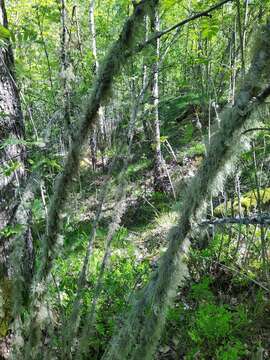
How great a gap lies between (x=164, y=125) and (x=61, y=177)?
9.92 metres

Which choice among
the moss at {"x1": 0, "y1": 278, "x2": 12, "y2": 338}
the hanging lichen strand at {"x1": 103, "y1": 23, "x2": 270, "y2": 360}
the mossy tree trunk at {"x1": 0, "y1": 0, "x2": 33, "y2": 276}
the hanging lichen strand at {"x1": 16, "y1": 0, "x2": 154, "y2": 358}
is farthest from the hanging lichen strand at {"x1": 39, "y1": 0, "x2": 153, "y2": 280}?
the moss at {"x1": 0, "y1": 278, "x2": 12, "y2": 338}

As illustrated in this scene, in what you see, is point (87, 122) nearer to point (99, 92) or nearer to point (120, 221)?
point (99, 92)

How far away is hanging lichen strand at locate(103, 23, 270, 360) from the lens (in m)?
0.85

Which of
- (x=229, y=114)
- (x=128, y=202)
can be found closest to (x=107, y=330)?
(x=229, y=114)

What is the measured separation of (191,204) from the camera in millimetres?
956

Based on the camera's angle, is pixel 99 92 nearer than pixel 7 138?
Yes

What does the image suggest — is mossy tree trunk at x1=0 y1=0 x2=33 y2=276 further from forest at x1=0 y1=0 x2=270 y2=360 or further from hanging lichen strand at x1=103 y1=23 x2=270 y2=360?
hanging lichen strand at x1=103 y1=23 x2=270 y2=360

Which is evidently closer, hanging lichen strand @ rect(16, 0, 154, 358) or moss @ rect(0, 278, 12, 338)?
hanging lichen strand @ rect(16, 0, 154, 358)

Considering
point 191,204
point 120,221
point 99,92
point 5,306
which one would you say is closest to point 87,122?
point 99,92

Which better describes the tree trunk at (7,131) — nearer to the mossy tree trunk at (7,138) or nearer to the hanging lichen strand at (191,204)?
the mossy tree trunk at (7,138)

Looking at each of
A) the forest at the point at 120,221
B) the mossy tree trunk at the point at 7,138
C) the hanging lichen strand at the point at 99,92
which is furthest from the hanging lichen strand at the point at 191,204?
the mossy tree trunk at the point at 7,138

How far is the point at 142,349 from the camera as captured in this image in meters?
1.13

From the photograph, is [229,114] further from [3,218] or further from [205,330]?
[3,218]

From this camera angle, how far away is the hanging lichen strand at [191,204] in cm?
85
